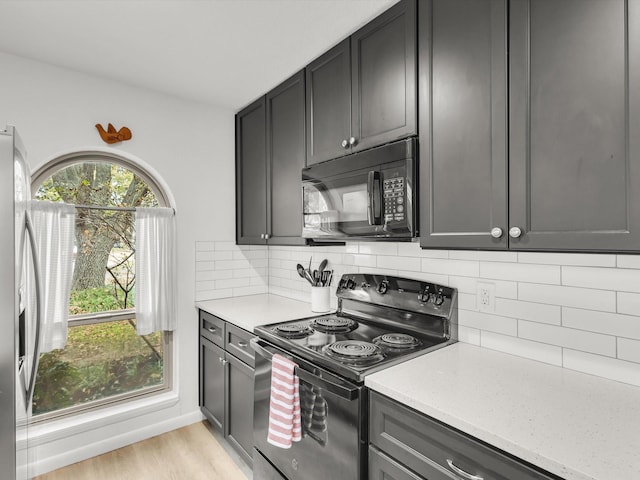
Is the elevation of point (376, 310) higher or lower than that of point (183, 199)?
lower

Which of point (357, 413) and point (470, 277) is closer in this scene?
point (357, 413)

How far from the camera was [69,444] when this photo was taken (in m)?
2.22

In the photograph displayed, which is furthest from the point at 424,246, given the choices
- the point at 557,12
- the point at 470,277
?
the point at 557,12

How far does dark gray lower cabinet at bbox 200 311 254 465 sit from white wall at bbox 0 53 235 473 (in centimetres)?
16

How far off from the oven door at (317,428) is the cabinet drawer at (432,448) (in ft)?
0.26

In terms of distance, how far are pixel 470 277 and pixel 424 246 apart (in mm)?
377

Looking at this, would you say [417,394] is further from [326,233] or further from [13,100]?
[13,100]

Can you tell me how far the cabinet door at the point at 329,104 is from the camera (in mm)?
1817

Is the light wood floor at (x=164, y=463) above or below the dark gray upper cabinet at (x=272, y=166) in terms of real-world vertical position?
below

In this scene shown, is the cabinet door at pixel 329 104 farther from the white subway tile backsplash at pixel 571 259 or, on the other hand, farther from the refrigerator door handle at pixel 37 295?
the refrigerator door handle at pixel 37 295

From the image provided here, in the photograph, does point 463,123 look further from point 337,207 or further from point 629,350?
point 629,350

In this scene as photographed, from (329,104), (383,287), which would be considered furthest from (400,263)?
(329,104)

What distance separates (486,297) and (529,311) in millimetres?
185

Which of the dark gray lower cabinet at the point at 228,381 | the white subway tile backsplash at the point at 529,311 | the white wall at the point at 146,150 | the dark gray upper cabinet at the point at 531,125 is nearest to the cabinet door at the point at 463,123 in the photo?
the dark gray upper cabinet at the point at 531,125
